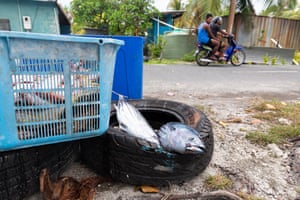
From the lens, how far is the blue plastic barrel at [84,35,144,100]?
5.65ft

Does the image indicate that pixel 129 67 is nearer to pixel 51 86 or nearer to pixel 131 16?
pixel 51 86

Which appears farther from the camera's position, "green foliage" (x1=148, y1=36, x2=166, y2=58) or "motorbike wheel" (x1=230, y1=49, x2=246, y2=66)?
"green foliage" (x1=148, y1=36, x2=166, y2=58)

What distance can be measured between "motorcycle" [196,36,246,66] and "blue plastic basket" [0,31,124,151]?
6095 millimetres

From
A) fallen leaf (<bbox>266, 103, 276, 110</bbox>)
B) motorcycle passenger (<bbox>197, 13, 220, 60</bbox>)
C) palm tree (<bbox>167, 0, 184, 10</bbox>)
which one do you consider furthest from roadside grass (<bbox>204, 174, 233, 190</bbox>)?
palm tree (<bbox>167, 0, 184, 10</bbox>)

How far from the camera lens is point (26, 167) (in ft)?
3.32

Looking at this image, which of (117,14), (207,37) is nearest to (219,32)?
(207,37)

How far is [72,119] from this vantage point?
100 centimetres

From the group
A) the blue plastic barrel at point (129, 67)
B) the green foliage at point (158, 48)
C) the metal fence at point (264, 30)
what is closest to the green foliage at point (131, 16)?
the green foliage at point (158, 48)

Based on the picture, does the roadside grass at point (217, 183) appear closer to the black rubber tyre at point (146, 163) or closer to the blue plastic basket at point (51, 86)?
the black rubber tyre at point (146, 163)

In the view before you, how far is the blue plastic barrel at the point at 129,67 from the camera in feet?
5.65

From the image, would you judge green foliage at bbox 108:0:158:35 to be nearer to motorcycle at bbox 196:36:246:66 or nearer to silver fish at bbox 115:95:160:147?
motorcycle at bbox 196:36:246:66

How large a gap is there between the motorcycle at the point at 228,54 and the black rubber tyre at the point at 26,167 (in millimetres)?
6163

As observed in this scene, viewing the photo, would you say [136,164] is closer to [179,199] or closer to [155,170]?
[155,170]

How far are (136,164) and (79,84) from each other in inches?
19.2
